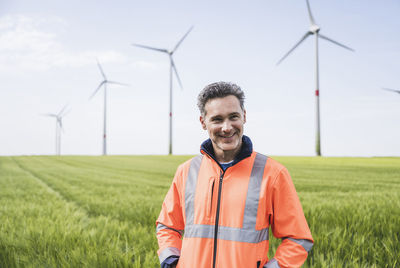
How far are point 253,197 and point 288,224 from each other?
32 centimetres

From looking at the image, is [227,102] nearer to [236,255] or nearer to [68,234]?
[236,255]

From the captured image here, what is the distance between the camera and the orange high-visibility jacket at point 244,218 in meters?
2.16

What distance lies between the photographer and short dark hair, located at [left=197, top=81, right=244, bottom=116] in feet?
7.89

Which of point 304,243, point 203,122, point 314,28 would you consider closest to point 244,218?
point 304,243

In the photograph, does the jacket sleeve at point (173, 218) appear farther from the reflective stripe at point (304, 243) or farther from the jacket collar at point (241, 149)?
the reflective stripe at point (304, 243)

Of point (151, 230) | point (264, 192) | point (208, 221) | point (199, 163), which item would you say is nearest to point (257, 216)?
point (264, 192)

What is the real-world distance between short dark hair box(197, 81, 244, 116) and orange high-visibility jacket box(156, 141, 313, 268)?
45 centimetres

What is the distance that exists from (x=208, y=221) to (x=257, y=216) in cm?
36

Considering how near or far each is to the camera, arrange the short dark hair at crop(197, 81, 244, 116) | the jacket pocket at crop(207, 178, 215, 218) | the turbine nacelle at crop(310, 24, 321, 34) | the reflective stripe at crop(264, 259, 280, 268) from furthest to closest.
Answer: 1. the turbine nacelle at crop(310, 24, 321, 34)
2. the short dark hair at crop(197, 81, 244, 116)
3. the jacket pocket at crop(207, 178, 215, 218)
4. the reflective stripe at crop(264, 259, 280, 268)

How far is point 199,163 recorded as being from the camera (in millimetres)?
2561

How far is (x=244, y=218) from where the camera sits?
219cm

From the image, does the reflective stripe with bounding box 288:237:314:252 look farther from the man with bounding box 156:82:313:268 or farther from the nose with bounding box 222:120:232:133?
the nose with bounding box 222:120:232:133

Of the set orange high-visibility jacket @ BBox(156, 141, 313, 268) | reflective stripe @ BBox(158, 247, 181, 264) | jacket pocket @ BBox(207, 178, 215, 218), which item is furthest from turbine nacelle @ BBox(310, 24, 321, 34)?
reflective stripe @ BBox(158, 247, 181, 264)

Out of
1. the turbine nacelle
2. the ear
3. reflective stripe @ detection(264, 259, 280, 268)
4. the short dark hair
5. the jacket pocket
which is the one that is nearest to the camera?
reflective stripe @ detection(264, 259, 280, 268)
